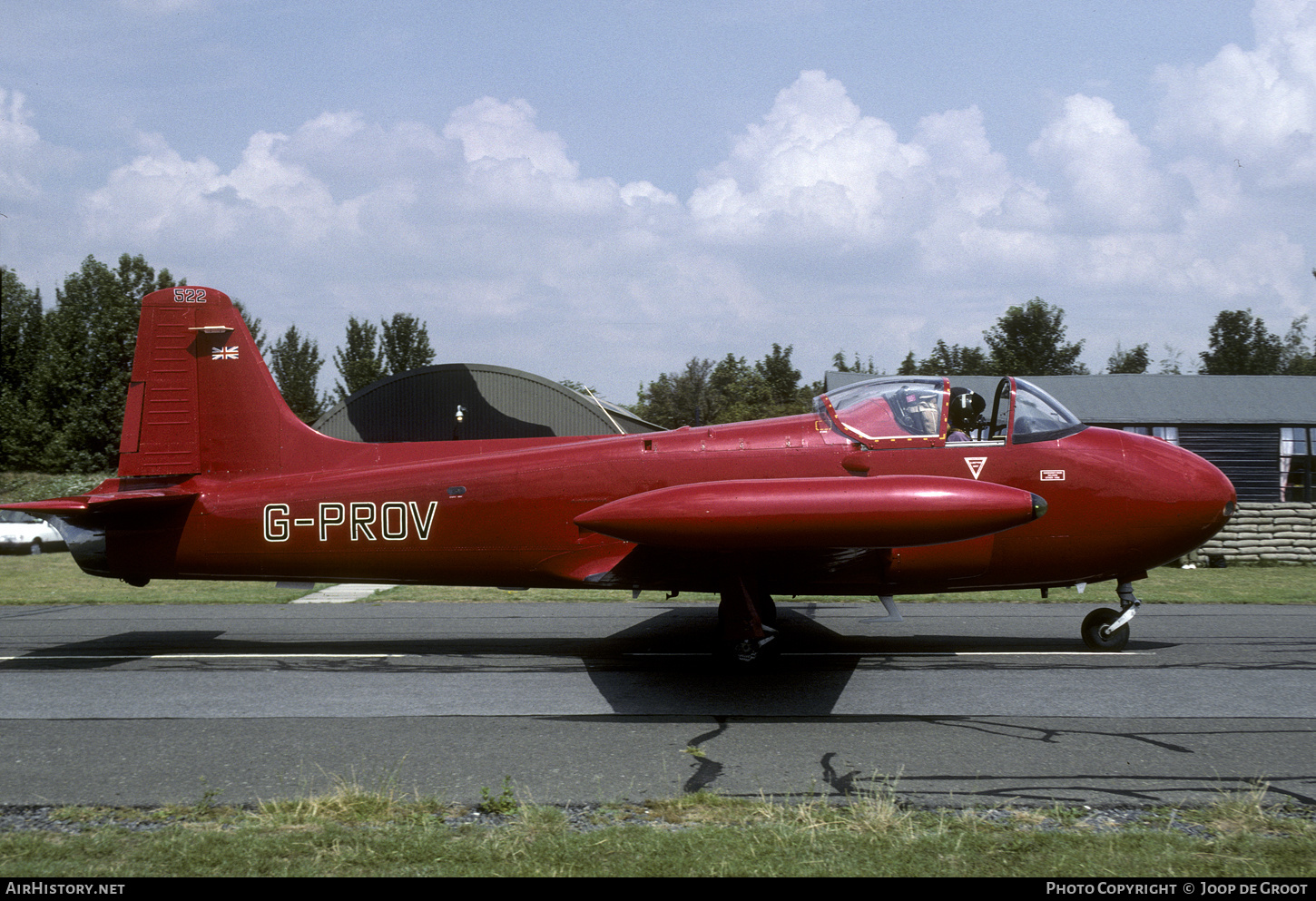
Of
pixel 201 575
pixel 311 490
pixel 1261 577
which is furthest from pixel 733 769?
pixel 1261 577

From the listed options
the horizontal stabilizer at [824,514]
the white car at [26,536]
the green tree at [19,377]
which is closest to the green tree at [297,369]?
the green tree at [19,377]

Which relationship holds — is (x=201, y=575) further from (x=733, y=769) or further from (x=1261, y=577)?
(x=1261, y=577)

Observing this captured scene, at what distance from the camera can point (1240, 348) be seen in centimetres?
8600

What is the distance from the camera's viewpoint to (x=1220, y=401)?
2395 centimetres

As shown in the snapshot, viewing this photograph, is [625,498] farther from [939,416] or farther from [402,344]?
[402,344]

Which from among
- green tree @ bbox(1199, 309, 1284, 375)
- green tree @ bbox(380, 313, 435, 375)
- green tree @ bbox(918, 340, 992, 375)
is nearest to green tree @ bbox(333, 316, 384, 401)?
green tree @ bbox(380, 313, 435, 375)

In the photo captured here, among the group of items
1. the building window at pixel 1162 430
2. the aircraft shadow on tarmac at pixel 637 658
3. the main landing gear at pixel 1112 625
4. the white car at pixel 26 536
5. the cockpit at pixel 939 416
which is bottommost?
the white car at pixel 26 536

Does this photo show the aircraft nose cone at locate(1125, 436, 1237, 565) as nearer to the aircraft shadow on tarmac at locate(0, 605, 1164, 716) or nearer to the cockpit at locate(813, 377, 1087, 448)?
the cockpit at locate(813, 377, 1087, 448)

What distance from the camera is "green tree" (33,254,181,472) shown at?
40.8 meters

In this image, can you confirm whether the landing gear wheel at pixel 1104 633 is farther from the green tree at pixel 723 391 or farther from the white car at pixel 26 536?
the green tree at pixel 723 391

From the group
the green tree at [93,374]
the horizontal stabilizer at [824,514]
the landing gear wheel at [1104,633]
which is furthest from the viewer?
the green tree at [93,374]

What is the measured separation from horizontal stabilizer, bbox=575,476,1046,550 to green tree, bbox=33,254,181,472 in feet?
133

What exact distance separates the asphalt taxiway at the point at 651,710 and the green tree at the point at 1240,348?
84.7 m

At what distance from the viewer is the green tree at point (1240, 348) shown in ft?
271
